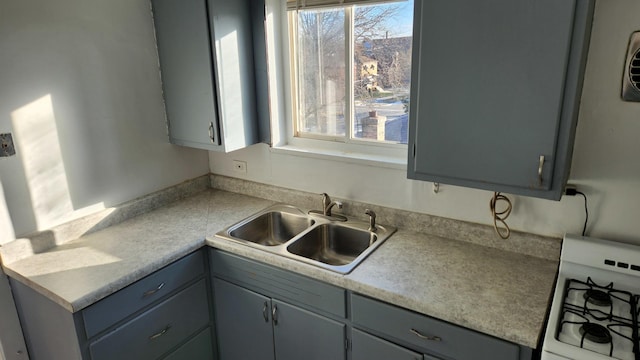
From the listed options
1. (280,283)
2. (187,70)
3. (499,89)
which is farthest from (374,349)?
(187,70)

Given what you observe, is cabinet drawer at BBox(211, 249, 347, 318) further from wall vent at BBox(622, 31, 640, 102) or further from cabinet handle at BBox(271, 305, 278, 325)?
wall vent at BBox(622, 31, 640, 102)

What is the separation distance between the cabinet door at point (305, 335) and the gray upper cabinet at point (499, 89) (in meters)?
0.73

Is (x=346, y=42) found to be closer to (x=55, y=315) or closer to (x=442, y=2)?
(x=442, y=2)

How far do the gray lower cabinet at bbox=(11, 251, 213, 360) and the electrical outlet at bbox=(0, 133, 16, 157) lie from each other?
522 mm

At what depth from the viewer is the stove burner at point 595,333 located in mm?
1147

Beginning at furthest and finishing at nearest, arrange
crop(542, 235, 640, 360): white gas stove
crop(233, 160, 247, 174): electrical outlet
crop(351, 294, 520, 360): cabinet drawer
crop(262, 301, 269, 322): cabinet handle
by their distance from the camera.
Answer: crop(233, 160, 247, 174): electrical outlet
crop(262, 301, 269, 322): cabinet handle
crop(351, 294, 520, 360): cabinet drawer
crop(542, 235, 640, 360): white gas stove

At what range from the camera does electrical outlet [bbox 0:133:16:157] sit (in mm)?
1638

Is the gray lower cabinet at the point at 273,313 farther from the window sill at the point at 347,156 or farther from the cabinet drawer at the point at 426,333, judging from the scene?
the window sill at the point at 347,156

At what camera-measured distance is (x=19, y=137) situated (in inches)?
66.4

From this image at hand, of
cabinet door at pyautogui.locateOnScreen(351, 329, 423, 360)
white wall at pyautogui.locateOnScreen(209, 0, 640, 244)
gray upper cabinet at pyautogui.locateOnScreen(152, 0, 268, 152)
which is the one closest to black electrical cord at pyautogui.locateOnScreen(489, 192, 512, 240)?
white wall at pyautogui.locateOnScreen(209, 0, 640, 244)

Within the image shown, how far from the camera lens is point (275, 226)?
2.22 meters

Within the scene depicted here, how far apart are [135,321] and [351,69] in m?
1.46

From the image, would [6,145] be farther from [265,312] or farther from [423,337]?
[423,337]

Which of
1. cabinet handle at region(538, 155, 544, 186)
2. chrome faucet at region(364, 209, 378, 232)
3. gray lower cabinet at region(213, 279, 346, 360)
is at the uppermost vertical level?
cabinet handle at region(538, 155, 544, 186)
